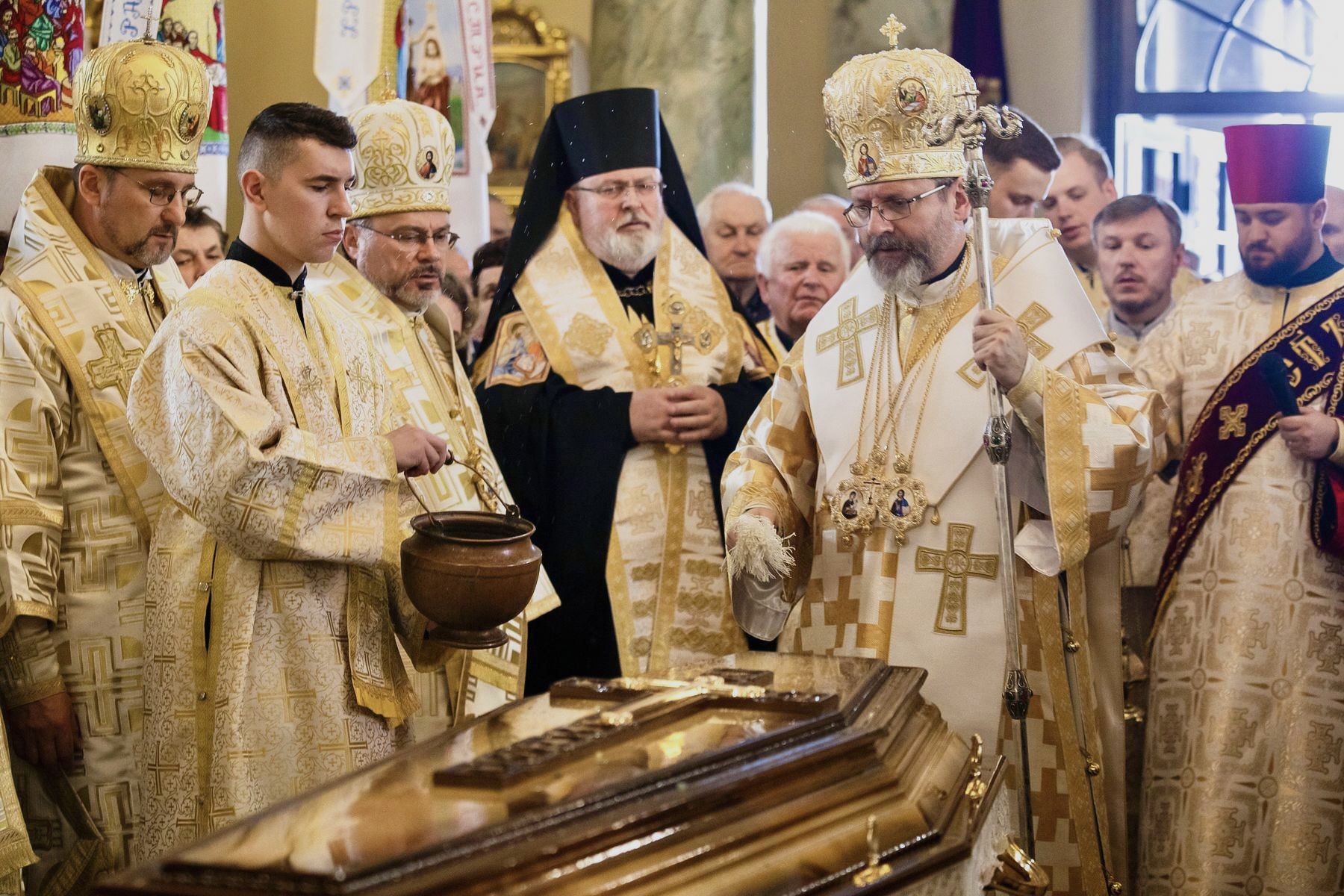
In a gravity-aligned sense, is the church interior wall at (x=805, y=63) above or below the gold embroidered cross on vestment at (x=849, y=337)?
above

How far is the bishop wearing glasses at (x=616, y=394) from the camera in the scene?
16.5ft

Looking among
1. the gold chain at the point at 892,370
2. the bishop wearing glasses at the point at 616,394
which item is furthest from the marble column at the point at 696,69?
the gold chain at the point at 892,370

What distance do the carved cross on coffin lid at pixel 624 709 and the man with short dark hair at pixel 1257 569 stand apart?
6.99 ft

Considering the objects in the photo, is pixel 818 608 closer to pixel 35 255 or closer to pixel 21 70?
pixel 35 255

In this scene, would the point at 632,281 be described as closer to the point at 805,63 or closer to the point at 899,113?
the point at 899,113

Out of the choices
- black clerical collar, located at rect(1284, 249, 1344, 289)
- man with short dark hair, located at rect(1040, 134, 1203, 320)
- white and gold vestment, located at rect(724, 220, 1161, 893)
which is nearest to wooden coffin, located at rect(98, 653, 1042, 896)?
white and gold vestment, located at rect(724, 220, 1161, 893)

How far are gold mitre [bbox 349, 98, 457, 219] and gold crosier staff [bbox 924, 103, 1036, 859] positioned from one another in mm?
1591

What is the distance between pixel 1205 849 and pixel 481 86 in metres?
4.63

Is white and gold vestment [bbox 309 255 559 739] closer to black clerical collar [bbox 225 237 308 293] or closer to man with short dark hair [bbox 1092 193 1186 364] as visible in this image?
black clerical collar [bbox 225 237 308 293]

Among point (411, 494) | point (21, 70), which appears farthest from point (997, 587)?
point (21, 70)

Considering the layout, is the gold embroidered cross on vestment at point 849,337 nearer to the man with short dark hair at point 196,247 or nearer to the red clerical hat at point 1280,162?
the red clerical hat at point 1280,162

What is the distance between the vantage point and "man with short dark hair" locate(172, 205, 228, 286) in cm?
589

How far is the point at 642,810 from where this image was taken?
2.02 m

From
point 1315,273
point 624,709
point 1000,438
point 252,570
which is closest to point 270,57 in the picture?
point 1315,273
